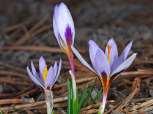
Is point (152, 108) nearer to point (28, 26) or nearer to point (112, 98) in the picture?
point (112, 98)

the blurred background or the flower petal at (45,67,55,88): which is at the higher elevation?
the blurred background

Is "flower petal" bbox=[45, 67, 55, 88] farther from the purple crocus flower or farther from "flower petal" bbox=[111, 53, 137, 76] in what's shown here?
"flower petal" bbox=[111, 53, 137, 76]

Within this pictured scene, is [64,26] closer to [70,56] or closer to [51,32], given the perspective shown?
[70,56]

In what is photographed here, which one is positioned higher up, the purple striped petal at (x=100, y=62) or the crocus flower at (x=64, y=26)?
the crocus flower at (x=64, y=26)

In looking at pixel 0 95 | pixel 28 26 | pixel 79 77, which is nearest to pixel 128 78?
pixel 79 77

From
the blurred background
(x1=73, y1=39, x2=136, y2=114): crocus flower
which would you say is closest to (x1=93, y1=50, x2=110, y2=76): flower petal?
(x1=73, y1=39, x2=136, y2=114): crocus flower

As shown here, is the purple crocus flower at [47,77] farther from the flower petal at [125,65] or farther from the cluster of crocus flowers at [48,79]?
the flower petal at [125,65]

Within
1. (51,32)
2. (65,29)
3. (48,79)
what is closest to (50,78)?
(48,79)

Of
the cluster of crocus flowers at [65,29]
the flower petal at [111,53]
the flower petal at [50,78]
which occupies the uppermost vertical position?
the cluster of crocus flowers at [65,29]

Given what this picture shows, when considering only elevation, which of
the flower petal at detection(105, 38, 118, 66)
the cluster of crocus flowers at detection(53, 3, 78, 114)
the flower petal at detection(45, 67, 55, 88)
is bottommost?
the flower petal at detection(45, 67, 55, 88)

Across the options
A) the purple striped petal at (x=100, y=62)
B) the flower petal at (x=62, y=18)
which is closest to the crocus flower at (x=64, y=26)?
the flower petal at (x=62, y=18)
